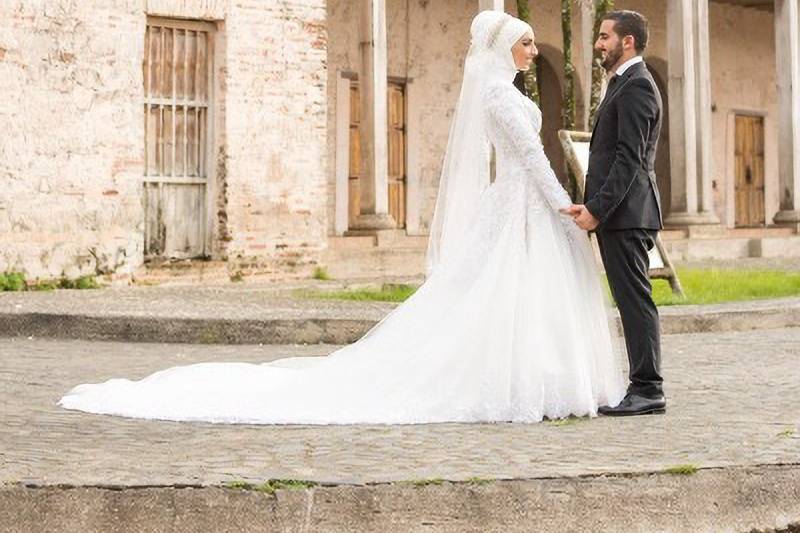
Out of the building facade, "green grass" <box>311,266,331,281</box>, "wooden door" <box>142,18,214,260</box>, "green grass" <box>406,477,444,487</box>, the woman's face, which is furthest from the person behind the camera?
"green grass" <box>311,266,331,281</box>

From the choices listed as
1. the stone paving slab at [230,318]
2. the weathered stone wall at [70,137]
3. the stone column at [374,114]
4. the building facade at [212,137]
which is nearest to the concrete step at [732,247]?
the building facade at [212,137]

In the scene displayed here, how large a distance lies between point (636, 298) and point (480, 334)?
647mm

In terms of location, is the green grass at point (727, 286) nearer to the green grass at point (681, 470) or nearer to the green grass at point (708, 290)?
the green grass at point (708, 290)

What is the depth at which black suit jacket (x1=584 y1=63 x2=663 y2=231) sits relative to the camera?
5746mm

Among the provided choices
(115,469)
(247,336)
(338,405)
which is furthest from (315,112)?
(115,469)

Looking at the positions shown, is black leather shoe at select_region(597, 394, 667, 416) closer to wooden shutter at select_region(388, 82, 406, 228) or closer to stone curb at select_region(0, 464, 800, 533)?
stone curb at select_region(0, 464, 800, 533)

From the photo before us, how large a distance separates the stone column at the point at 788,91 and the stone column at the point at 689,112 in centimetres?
165

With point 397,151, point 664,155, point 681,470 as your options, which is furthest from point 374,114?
point 681,470

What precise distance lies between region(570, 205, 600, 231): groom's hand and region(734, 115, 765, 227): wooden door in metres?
18.9

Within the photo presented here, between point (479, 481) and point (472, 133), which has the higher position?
point (472, 133)

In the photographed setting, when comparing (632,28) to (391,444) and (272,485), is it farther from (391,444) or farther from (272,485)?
(272,485)

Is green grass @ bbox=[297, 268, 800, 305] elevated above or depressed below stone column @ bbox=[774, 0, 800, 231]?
below

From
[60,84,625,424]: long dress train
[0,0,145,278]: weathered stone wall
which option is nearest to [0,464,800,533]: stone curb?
[60,84,625,424]: long dress train

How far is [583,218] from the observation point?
582cm
